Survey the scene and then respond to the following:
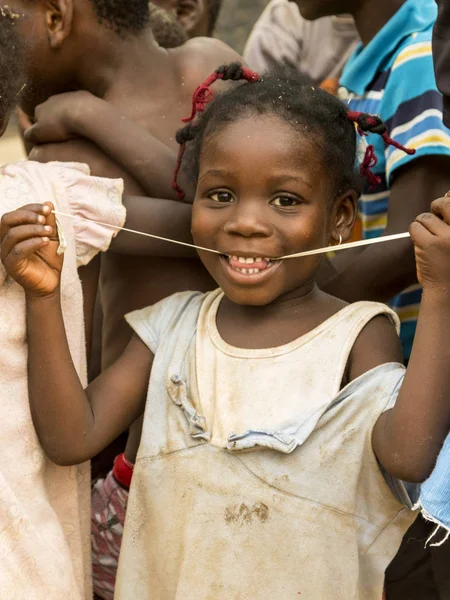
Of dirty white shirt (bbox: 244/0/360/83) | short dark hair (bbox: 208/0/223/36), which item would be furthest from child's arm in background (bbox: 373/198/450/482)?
short dark hair (bbox: 208/0/223/36)

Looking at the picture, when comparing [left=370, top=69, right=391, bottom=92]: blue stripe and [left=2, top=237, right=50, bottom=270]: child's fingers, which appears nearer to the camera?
[left=2, top=237, right=50, bottom=270]: child's fingers

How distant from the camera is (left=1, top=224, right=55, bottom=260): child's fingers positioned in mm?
1642

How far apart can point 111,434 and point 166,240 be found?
427mm

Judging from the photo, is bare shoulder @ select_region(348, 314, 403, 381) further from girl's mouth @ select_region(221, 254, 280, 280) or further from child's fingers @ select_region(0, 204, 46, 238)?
child's fingers @ select_region(0, 204, 46, 238)

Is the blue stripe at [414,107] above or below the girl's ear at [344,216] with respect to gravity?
above

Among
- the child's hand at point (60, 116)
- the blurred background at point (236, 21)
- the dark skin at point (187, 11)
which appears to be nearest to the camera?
the child's hand at point (60, 116)


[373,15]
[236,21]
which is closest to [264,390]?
[373,15]

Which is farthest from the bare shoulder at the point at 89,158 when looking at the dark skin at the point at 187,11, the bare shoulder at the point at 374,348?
the dark skin at the point at 187,11

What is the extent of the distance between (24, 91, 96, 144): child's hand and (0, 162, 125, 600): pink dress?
0.21 m

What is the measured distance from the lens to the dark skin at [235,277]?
66.7 inches

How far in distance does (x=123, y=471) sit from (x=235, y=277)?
0.61 meters

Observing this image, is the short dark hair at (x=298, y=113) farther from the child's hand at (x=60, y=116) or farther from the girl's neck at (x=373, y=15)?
the girl's neck at (x=373, y=15)

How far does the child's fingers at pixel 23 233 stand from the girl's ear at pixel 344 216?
559 mm

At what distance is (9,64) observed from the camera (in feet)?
5.82
